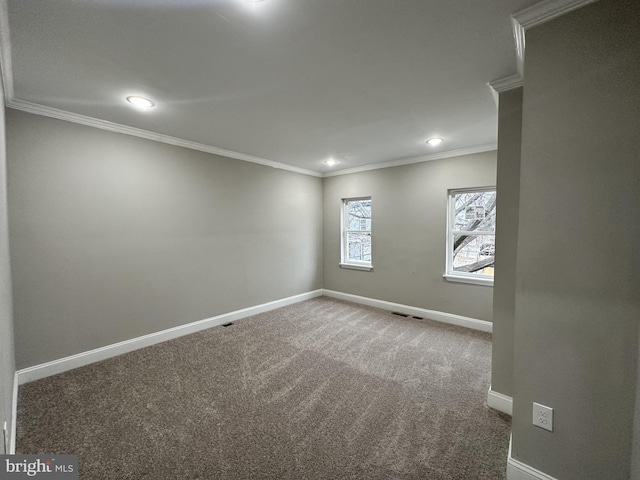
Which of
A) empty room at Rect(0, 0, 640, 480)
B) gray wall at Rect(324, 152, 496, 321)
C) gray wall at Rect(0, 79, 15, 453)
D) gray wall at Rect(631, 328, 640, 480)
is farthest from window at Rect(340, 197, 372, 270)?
gray wall at Rect(0, 79, 15, 453)

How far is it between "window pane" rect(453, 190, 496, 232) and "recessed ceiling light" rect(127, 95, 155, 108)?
3893 mm

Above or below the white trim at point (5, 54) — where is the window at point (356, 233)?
below

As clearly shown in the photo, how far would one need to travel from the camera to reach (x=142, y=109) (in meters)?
2.41

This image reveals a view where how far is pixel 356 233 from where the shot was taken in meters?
5.00

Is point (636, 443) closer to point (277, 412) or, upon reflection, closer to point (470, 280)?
point (277, 412)

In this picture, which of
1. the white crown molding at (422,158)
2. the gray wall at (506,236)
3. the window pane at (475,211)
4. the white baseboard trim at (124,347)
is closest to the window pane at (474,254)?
the window pane at (475,211)

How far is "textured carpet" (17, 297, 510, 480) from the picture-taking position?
153 cm

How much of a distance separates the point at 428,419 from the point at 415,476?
0.51 m

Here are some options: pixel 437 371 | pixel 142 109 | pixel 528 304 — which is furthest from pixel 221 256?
pixel 528 304

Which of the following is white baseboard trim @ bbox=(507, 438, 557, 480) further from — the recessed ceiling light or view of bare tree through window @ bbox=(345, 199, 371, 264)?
the recessed ceiling light

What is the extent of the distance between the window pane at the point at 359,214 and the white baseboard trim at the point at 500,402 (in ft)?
10.3

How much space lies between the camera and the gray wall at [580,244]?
1104 mm

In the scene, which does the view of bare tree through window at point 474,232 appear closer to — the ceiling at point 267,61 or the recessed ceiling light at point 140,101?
the ceiling at point 267,61

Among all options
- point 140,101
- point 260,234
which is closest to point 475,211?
point 260,234
